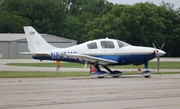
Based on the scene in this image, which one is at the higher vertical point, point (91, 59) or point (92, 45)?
point (92, 45)

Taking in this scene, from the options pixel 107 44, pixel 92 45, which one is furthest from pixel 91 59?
pixel 107 44

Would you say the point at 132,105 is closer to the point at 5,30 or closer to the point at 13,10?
the point at 5,30

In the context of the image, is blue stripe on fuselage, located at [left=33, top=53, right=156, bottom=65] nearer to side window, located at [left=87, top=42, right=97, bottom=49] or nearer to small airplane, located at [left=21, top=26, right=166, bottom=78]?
small airplane, located at [left=21, top=26, right=166, bottom=78]

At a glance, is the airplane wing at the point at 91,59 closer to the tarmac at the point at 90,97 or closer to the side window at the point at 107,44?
the side window at the point at 107,44

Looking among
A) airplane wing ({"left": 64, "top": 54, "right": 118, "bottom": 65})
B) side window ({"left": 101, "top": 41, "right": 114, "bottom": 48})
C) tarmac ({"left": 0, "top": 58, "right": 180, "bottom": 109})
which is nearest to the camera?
tarmac ({"left": 0, "top": 58, "right": 180, "bottom": 109})

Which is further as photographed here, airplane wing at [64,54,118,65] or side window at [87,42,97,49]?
side window at [87,42,97,49]

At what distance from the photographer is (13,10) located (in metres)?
123

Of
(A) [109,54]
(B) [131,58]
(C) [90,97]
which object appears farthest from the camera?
(A) [109,54]

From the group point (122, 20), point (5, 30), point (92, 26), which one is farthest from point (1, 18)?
point (122, 20)

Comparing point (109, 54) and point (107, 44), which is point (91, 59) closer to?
point (109, 54)

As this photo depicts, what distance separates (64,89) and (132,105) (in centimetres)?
596

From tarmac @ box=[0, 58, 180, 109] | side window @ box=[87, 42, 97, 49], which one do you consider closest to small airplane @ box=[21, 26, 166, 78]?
side window @ box=[87, 42, 97, 49]

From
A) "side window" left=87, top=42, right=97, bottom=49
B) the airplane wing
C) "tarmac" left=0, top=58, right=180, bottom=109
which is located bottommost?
"tarmac" left=0, top=58, right=180, bottom=109

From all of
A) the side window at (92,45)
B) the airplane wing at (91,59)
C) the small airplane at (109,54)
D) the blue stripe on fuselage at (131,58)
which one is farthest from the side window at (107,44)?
the airplane wing at (91,59)
